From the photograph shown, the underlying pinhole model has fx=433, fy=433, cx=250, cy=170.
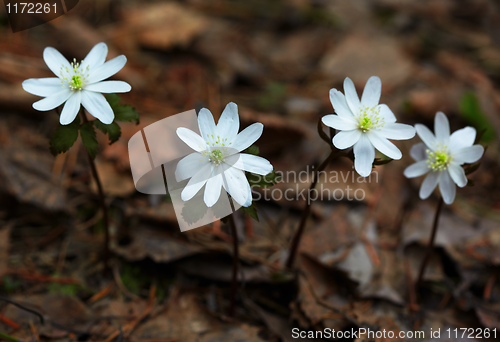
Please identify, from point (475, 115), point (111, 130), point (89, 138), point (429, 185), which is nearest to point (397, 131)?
point (429, 185)

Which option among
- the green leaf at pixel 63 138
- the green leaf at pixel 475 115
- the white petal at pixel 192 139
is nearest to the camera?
the white petal at pixel 192 139

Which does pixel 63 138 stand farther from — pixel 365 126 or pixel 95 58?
pixel 365 126

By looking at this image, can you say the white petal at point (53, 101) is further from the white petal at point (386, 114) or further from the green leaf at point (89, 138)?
the white petal at point (386, 114)

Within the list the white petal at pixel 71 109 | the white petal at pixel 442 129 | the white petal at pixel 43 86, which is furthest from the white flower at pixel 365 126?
the white petal at pixel 43 86

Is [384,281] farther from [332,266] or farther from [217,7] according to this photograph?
[217,7]

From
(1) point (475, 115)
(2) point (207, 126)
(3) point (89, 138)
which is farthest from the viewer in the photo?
(1) point (475, 115)

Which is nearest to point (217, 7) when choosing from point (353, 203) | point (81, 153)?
point (81, 153)
